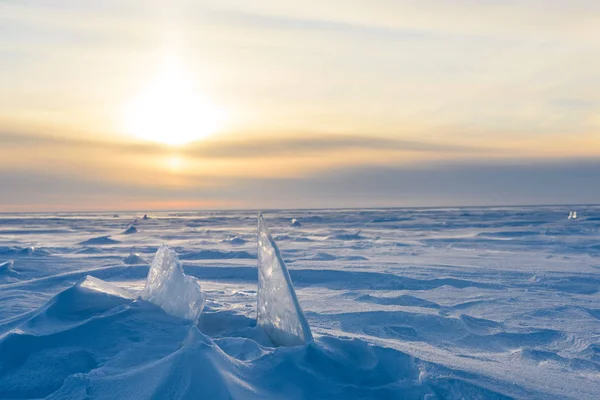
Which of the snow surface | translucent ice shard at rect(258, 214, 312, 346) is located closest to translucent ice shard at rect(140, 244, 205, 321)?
the snow surface

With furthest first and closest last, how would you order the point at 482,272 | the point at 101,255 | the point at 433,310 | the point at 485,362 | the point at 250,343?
1. the point at 101,255
2. the point at 482,272
3. the point at 433,310
4. the point at 485,362
5. the point at 250,343

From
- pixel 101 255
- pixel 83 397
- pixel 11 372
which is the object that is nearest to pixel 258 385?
pixel 83 397

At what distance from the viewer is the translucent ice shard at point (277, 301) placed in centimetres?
375

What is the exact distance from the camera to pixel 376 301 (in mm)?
6703

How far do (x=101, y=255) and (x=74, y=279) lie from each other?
17.4 feet

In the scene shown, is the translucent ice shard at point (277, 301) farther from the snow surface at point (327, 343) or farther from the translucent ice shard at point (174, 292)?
the translucent ice shard at point (174, 292)

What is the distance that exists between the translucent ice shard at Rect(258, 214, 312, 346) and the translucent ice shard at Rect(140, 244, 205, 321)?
0.57 m

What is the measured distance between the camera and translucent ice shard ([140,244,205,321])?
438 centimetres

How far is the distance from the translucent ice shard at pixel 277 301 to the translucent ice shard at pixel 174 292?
57cm

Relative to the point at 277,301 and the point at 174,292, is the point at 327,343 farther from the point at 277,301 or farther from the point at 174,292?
the point at 174,292

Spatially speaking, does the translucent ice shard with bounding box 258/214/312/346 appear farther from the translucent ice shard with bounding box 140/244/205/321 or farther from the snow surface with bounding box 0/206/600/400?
the translucent ice shard with bounding box 140/244/205/321

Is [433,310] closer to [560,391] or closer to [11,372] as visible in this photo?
[560,391]

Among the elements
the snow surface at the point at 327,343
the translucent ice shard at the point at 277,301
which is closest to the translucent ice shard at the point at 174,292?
the snow surface at the point at 327,343

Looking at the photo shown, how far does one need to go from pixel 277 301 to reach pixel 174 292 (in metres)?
0.98
